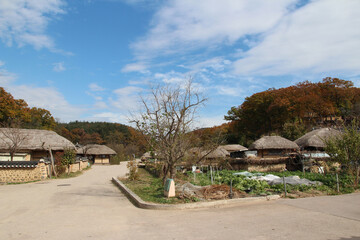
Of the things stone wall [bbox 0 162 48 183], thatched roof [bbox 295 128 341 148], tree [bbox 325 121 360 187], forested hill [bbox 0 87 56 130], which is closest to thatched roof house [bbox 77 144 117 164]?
forested hill [bbox 0 87 56 130]

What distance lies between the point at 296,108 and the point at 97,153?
37148mm

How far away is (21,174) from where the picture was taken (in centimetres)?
2102

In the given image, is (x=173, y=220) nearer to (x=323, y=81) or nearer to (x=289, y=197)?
(x=289, y=197)

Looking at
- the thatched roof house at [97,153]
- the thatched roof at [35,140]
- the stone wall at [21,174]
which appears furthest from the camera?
the thatched roof house at [97,153]

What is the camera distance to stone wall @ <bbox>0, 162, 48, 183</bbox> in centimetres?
2053

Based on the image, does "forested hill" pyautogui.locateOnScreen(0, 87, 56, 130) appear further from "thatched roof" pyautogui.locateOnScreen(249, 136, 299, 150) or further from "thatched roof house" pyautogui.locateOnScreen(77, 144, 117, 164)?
"thatched roof" pyautogui.locateOnScreen(249, 136, 299, 150)

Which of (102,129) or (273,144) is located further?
(102,129)

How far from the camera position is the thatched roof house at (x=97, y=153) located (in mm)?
54713

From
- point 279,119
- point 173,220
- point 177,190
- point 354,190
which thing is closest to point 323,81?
point 279,119

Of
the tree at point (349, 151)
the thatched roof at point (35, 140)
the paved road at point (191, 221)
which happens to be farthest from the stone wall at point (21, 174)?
the tree at point (349, 151)

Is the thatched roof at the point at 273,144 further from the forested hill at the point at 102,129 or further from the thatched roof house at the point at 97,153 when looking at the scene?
the forested hill at the point at 102,129

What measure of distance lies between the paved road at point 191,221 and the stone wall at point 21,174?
1191 cm

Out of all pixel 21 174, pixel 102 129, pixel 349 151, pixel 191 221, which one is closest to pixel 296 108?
pixel 349 151

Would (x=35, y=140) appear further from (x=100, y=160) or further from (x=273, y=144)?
(x=273, y=144)
